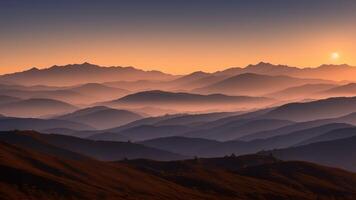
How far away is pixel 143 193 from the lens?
95438mm

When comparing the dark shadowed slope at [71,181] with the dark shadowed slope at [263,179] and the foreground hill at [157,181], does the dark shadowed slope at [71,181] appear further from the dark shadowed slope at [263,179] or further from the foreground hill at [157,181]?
the dark shadowed slope at [263,179]

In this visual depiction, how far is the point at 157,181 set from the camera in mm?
110938

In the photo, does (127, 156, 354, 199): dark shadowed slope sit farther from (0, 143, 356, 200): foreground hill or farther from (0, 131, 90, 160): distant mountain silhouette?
(0, 131, 90, 160): distant mountain silhouette

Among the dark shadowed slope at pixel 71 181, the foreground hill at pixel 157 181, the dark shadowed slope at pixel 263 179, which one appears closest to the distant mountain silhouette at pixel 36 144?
the dark shadowed slope at pixel 263 179

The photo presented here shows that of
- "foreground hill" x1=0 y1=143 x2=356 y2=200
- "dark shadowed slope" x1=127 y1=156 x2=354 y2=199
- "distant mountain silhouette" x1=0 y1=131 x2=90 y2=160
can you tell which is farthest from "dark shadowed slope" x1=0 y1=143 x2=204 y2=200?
"distant mountain silhouette" x1=0 y1=131 x2=90 y2=160

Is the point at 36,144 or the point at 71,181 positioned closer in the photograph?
the point at 71,181

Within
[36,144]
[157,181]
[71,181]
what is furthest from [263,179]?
[36,144]

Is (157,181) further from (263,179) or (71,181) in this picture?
(263,179)

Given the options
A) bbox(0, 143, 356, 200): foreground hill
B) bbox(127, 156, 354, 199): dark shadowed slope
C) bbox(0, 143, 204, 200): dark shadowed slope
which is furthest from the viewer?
bbox(127, 156, 354, 199): dark shadowed slope

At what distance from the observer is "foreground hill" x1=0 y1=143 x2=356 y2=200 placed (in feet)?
277

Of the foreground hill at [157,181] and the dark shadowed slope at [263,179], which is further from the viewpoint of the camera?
the dark shadowed slope at [263,179]

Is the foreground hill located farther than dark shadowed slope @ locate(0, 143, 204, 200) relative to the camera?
Yes

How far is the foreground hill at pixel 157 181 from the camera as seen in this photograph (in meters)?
84.5

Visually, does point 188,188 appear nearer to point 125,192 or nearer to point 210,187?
point 210,187
